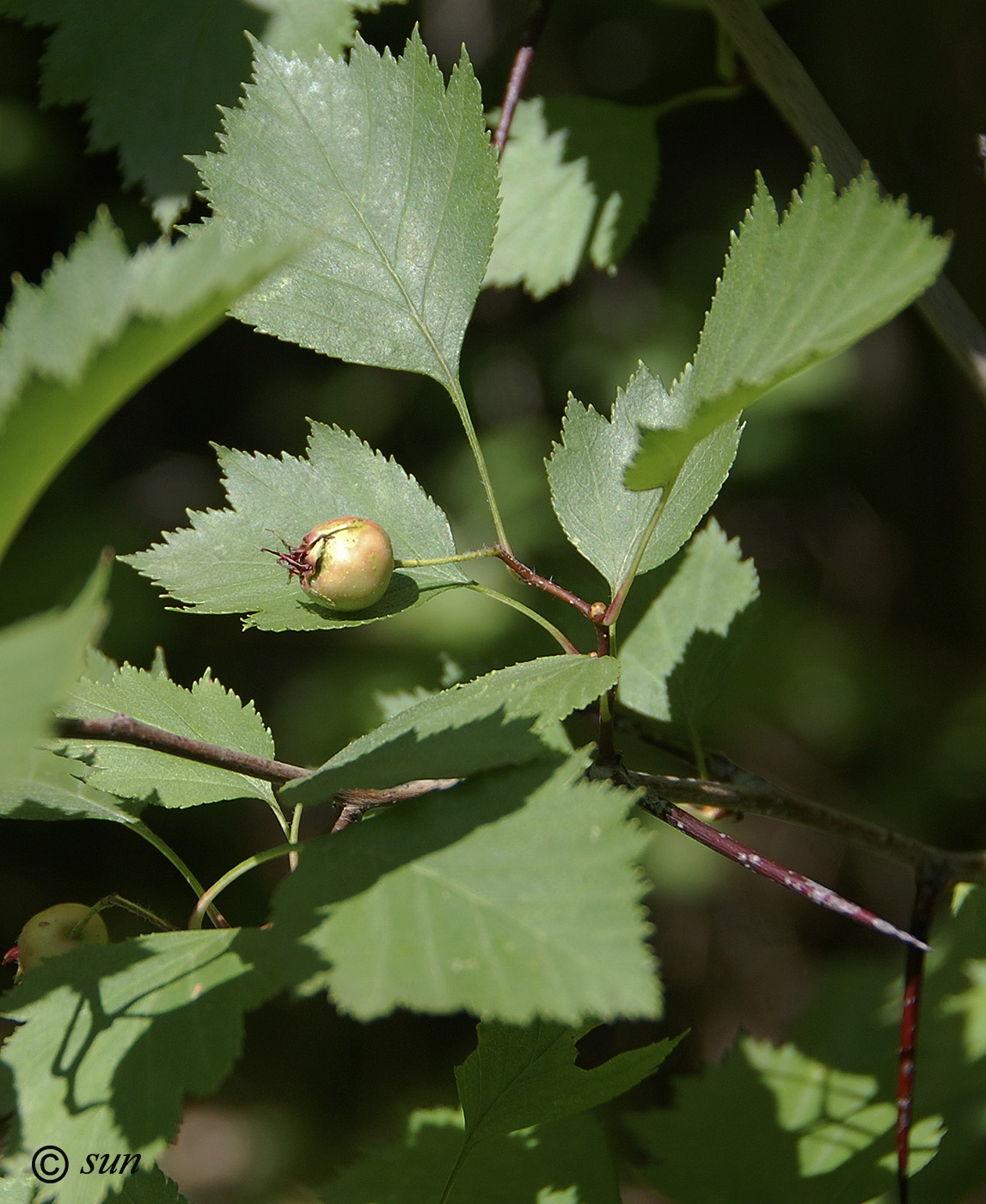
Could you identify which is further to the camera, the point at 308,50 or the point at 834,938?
the point at 834,938

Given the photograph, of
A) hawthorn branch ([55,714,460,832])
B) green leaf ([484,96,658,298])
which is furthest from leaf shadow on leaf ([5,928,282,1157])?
green leaf ([484,96,658,298])

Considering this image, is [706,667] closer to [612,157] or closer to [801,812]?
[801,812]

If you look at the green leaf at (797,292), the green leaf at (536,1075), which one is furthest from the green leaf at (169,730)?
the green leaf at (797,292)

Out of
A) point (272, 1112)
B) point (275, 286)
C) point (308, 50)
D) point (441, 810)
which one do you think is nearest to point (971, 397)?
point (308, 50)

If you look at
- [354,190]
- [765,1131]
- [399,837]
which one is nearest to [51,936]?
[399,837]

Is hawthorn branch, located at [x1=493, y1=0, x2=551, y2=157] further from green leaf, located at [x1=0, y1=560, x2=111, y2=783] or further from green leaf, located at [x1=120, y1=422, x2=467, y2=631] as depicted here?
green leaf, located at [x1=0, y1=560, x2=111, y2=783]

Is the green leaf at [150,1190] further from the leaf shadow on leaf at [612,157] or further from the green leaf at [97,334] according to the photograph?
the leaf shadow on leaf at [612,157]

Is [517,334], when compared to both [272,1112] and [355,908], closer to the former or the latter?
[272,1112]
